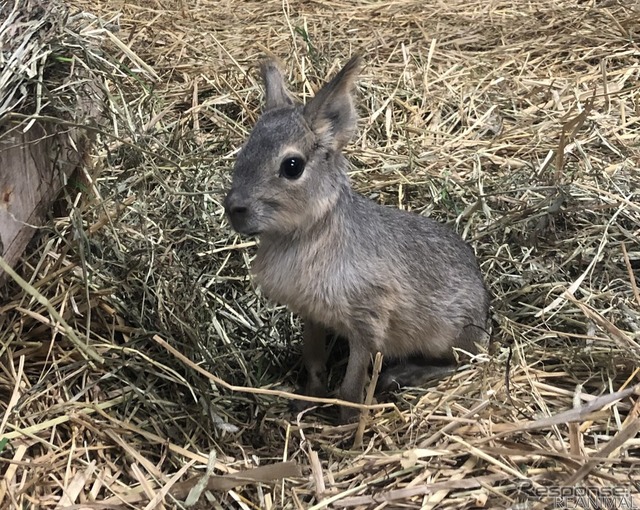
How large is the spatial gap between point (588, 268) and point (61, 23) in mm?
2849

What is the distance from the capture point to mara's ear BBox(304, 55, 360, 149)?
278 cm

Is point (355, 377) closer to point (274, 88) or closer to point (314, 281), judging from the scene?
point (314, 281)

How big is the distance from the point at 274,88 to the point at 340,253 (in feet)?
2.84

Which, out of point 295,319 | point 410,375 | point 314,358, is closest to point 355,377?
point 314,358

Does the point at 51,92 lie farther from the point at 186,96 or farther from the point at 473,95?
the point at 473,95

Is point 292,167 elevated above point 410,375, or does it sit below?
above

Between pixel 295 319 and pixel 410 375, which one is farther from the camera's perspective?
pixel 295 319

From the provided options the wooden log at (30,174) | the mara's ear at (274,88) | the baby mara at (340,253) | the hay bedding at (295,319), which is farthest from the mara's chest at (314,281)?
the wooden log at (30,174)

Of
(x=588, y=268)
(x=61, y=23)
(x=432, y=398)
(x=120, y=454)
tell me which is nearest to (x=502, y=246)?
(x=588, y=268)

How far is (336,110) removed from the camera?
9.36ft

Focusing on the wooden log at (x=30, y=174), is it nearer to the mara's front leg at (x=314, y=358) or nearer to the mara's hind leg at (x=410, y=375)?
the mara's front leg at (x=314, y=358)

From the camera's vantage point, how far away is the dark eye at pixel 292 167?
272cm

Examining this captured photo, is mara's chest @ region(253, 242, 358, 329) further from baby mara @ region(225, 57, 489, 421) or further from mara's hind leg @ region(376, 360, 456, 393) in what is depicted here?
mara's hind leg @ region(376, 360, 456, 393)

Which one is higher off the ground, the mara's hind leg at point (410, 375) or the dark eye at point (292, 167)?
the dark eye at point (292, 167)
